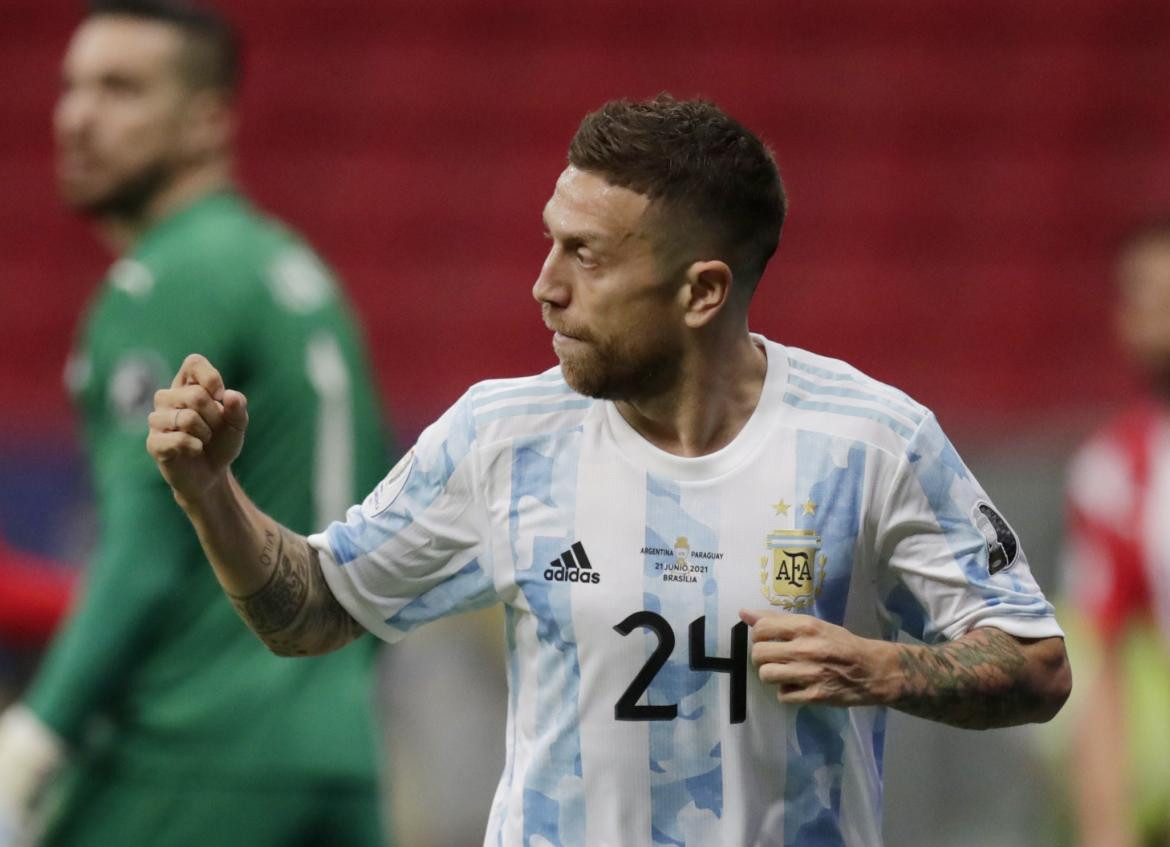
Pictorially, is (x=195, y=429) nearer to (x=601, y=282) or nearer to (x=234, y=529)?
(x=234, y=529)

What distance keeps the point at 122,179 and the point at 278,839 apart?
1.35 meters

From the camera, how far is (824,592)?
2.47 m

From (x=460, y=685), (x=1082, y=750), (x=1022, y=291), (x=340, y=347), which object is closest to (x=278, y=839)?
(x=340, y=347)

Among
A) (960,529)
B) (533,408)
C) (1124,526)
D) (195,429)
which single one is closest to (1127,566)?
(1124,526)

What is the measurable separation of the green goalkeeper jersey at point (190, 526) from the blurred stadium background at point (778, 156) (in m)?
4.71

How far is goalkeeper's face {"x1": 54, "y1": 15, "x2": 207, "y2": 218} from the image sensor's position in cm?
389

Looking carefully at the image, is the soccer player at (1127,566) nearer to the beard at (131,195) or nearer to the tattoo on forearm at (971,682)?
the tattoo on forearm at (971,682)

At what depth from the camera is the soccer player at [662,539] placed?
7.97 ft

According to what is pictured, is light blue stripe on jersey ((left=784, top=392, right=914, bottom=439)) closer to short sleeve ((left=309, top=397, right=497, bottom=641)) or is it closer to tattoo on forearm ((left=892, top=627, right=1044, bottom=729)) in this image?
tattoo on forearm ((left=892, top=627, right=1044, bottom=729))

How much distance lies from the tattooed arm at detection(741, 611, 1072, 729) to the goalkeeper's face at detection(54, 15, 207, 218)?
2042mm

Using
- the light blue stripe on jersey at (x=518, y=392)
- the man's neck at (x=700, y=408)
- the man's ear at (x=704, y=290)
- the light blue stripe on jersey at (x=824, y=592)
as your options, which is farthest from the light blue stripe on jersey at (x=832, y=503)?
the light blue stripe on jersey at (x=518, y=392)

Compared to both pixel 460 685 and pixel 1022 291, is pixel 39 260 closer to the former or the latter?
pixel 460 685

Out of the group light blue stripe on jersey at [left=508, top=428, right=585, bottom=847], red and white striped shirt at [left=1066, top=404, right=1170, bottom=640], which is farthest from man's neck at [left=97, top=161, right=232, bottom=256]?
red and white striped shirt at [left=1066, top=404, right=1170, bottom=640]

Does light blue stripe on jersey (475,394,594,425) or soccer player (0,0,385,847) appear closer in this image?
light blue stripe on jersey (475,394,594,425)
